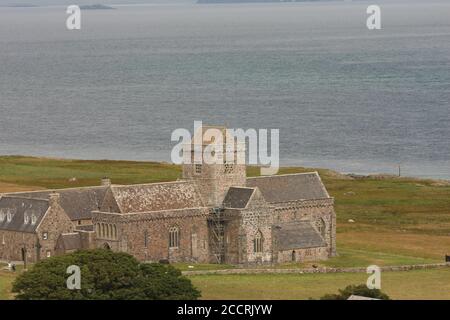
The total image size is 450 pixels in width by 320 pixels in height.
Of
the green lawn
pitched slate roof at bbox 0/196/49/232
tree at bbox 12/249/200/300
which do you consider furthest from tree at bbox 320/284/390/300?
pitched slate roof at bbox 0/196/49/232

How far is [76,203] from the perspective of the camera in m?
95.2

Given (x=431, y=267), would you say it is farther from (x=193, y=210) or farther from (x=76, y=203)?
(x=76, y=203)

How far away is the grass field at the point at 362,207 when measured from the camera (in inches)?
3723

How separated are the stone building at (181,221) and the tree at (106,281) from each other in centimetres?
1333

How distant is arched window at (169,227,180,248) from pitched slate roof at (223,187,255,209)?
11.4 feet

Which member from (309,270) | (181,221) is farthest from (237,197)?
(309,270)

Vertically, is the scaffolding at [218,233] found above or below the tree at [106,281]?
above

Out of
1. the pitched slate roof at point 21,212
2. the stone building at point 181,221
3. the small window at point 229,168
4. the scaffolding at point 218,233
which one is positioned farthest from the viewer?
the small window at point 229,168

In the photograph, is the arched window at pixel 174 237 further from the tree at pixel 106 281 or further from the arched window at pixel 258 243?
the tree at pixel 106 281

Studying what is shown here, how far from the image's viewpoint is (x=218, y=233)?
94250 millimetres

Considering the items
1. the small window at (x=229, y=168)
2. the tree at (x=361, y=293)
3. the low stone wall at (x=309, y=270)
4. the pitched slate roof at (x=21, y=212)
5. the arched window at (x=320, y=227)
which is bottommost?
the low stone wall at (x=309, y=270)

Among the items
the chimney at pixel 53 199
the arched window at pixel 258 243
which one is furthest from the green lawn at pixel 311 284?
the chimney at pixel 53 199

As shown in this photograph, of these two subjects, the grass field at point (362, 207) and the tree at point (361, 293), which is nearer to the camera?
the tree at point (361, 293)
